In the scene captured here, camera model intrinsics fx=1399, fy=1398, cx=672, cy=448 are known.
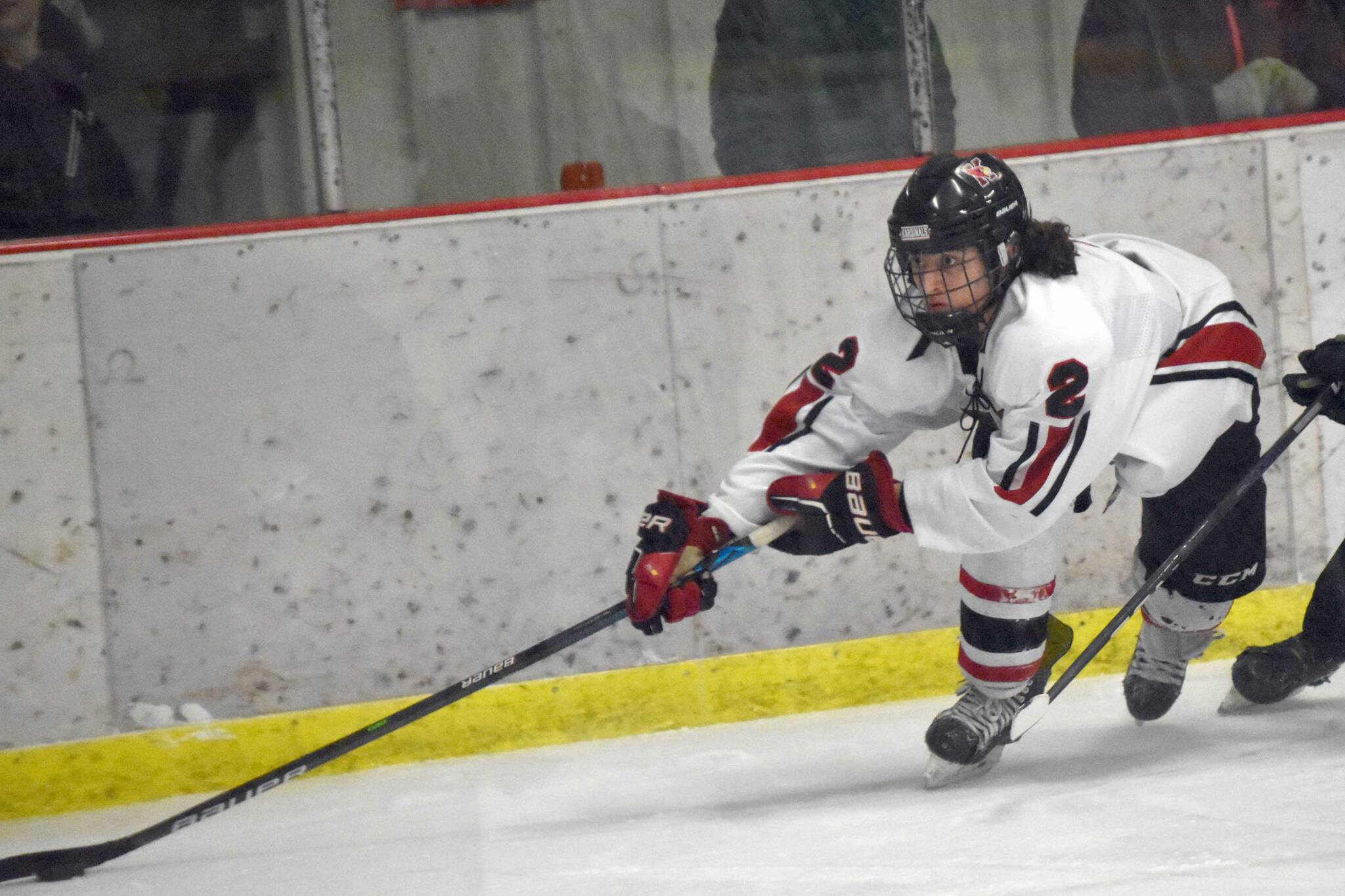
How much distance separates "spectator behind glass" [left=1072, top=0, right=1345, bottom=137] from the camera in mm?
3100

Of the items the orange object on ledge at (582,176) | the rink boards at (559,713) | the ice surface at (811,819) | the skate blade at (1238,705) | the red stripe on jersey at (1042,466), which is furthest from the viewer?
the orange object on ledge at (582,176)

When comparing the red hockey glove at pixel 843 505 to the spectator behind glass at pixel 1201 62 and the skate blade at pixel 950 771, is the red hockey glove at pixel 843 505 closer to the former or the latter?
the skate blade at pixel 950 771

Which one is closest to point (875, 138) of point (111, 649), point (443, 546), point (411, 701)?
point (443, 546)

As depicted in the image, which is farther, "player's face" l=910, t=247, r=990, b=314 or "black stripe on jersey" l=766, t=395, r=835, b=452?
"black stripe on jersey" l=766, t=395, r=835, b=452

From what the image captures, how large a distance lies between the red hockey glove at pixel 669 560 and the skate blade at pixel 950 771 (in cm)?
45

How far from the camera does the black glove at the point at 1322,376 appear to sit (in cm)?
231

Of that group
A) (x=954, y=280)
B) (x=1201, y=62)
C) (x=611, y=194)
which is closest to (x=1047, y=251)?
(x=954, y=280)

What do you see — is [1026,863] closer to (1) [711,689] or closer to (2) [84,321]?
(1) [711,689]

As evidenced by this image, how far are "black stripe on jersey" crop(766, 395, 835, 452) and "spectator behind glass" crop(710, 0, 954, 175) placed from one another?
3.00 feet

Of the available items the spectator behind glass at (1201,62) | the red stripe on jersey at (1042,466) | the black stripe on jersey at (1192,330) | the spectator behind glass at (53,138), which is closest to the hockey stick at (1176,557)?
the black stripe on jersey at (1192,330)

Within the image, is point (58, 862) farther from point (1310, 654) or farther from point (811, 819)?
point (1310, 654)

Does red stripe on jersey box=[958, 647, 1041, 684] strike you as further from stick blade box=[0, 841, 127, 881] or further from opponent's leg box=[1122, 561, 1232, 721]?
stick blade box=[0, 841, 127, 881]

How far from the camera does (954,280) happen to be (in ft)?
6.64

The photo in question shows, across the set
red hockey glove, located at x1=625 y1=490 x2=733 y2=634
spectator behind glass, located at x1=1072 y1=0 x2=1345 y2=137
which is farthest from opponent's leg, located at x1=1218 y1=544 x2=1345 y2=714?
spectator behind glass, located at x1=1072 y1=0 x2=1345 y2=137
